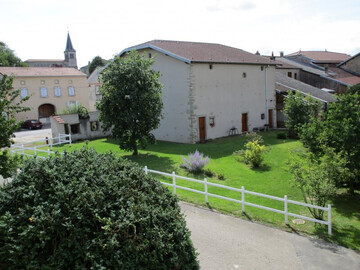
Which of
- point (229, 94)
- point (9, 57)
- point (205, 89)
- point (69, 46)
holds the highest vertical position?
point (69, 46)

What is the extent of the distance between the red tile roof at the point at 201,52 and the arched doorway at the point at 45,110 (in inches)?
961

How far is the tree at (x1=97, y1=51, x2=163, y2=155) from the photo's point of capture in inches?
787

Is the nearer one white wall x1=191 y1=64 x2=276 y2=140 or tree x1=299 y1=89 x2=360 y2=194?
tree x1=299 y1=89 x2=360 y2=194

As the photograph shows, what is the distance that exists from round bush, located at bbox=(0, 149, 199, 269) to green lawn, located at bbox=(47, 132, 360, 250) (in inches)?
69.9

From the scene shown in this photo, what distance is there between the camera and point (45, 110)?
4775cm

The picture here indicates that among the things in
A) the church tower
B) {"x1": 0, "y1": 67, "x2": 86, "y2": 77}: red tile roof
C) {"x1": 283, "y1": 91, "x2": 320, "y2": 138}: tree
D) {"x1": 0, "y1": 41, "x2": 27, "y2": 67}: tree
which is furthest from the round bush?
the church tower

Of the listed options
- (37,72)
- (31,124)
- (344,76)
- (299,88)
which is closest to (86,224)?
(299,88)

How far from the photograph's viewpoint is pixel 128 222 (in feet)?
16.0

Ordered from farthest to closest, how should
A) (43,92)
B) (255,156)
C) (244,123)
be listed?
(43,92), (244,123), (255,156)

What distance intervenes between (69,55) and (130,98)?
78.0 metres

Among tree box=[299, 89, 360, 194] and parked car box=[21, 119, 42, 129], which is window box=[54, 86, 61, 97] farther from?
tree box=[299, 89, 360, 194]

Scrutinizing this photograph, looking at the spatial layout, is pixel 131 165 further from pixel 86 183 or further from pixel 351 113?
pixel 351 113

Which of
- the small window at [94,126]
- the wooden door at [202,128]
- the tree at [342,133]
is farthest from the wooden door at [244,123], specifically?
the tree at [342,133]

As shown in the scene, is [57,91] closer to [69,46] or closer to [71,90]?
[71,90]
